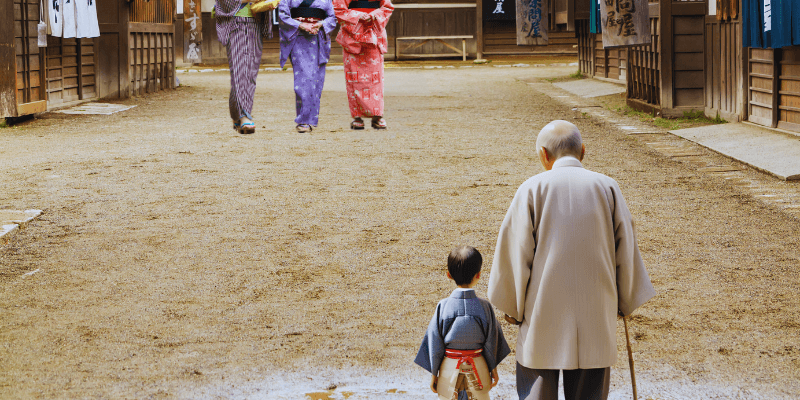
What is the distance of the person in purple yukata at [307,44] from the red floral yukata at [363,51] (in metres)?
0.13

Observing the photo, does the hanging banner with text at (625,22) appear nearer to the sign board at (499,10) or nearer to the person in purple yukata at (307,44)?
the person in purple yukata at (307,44)

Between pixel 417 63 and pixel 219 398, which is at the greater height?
pixel 417 63

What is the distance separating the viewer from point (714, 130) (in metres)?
9.83

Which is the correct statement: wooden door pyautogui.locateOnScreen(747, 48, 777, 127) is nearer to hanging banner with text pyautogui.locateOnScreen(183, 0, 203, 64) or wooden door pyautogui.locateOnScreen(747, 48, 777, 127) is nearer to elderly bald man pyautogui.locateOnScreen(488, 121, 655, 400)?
elderly bald man pyautogui.locateOnScreen(488, 121, 655, 400)

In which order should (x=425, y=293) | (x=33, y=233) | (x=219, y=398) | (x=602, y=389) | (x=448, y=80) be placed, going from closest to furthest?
1. (x=602, y=389)
2. (x=219, y=398)
3. (x=425, y=293)
4. (x=33, y=233)
5. (x=448, y=80)

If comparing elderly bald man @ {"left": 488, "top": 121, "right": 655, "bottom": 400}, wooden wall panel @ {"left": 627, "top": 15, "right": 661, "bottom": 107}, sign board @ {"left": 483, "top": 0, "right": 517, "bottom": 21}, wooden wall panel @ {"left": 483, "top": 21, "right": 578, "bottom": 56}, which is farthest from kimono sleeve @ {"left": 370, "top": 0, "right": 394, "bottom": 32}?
wooden wall panel @ {"left": 483, "top": 21, "right": 578, "bottom": 56}

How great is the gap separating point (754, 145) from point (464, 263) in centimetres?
697

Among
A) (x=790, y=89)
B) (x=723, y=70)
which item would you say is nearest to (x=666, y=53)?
(x=723, y=70)

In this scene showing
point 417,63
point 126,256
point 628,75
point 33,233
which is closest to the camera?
point 126,256

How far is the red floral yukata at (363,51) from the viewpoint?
5.18 metres

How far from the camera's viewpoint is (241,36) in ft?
15.3

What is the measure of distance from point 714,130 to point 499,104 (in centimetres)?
445

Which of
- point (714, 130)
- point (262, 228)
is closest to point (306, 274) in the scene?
point (262, 228)

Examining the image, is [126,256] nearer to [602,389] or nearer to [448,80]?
[602,389]
